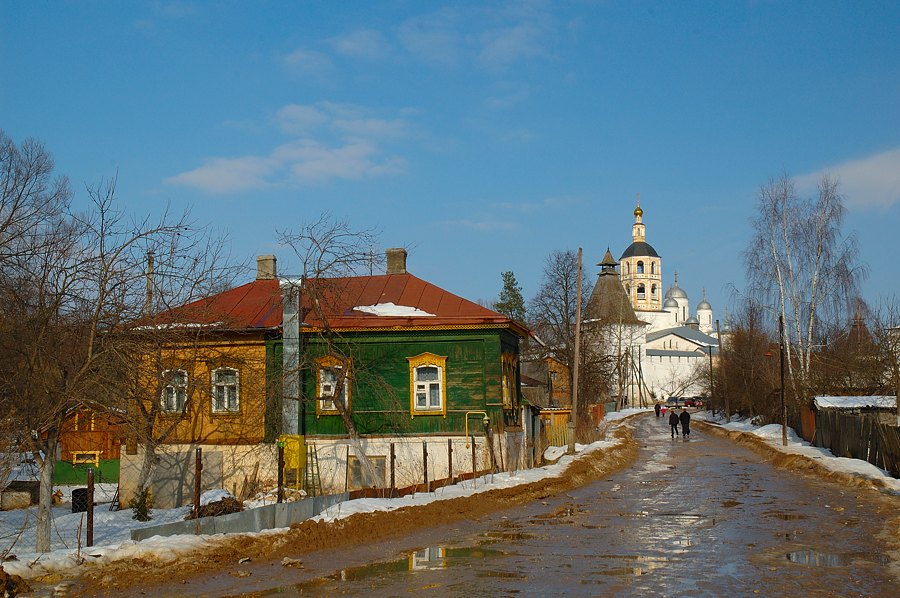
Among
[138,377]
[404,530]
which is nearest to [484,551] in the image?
[404,530]

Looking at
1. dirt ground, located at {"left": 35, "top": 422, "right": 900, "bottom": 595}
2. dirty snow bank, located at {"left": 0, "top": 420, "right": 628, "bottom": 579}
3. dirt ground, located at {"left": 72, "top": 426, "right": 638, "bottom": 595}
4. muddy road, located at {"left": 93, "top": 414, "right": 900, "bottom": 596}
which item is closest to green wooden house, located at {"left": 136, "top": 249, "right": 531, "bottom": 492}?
dirty snow bank, located at {"left": 0, "top": 420, "right": 628, "bottom": 579}

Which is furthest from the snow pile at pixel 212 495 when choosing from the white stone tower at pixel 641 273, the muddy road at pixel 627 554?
the white stone tower at pixel 641 273

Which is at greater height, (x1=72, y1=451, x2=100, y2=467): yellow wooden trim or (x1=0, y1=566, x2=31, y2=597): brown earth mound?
(x1=72, y1=451, x2=100, y2=467): yellow wooden trim

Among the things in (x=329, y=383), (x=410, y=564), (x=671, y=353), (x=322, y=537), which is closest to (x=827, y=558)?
(x=410, y=564)

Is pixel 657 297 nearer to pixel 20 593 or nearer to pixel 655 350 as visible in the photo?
pixel 655 350

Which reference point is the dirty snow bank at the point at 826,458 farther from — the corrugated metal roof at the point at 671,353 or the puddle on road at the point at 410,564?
the corrugated metal roof at the point at 671,353

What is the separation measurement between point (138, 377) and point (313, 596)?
739 cm

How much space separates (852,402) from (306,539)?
28.2m

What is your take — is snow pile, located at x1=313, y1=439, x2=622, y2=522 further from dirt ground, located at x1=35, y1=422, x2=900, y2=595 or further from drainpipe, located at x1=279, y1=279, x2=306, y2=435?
drainpipe, located at x1=279, y1=279, x2=306, y2=435

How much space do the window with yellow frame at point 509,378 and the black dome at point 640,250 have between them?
414 feet

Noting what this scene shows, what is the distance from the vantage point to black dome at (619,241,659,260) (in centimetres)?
15100

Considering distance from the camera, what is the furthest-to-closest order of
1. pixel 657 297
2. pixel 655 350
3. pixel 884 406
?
pixel 657 297 → pixel 655 350 → pixel 884 406

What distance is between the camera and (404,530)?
49.0 feet

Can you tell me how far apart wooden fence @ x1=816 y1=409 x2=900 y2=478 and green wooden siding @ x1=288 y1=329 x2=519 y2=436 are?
1041cm
